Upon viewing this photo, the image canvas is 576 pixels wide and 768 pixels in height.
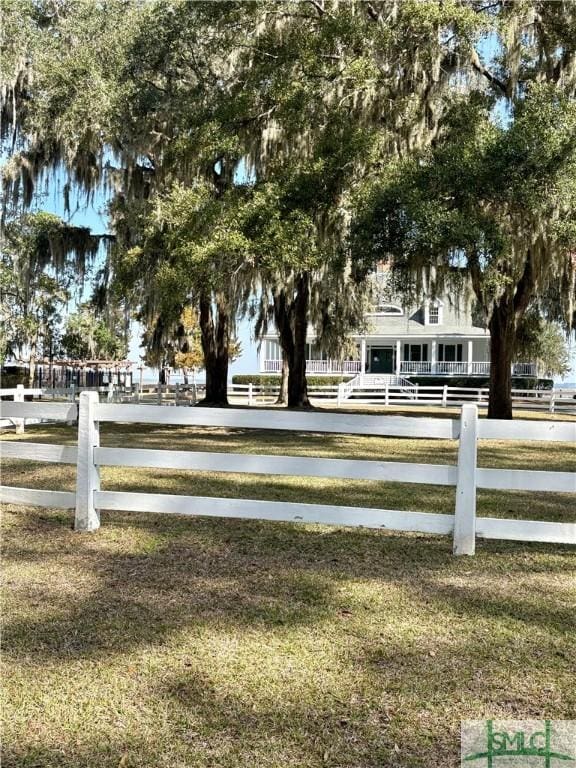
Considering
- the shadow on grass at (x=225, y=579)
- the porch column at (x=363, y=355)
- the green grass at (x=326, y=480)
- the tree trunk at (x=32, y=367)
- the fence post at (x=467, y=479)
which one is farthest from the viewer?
the porch column at (x=363, y=355)

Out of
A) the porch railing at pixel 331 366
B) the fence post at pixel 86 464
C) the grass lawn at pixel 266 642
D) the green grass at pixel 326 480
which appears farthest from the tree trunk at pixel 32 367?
the grass lawn at pixel 266 642

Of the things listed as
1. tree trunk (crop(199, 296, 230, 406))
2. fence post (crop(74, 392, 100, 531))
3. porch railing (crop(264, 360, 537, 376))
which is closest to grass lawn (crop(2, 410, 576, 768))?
fence post (crop(74, 392, 100, 531))

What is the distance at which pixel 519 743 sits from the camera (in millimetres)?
2598

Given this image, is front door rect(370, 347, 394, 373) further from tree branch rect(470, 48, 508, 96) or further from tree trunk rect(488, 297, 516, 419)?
tree branch rect(470, 48, 508, 96)

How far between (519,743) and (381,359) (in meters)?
38.2

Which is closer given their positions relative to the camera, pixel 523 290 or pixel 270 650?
pixel 270 650

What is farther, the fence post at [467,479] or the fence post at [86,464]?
the fence post at [86,464]

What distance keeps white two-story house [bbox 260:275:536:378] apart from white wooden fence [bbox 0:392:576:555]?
31.3 m

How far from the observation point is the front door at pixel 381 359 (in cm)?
4003

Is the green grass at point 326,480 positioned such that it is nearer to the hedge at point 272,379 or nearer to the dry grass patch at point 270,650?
the dry grass patch at point 270,650

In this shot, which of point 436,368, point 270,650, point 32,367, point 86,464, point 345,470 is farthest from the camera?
point 436,368

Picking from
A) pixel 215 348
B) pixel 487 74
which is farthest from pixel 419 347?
pixel 487 74

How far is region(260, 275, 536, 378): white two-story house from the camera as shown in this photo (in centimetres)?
3753

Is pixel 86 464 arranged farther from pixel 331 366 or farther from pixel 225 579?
pixel 331 366
